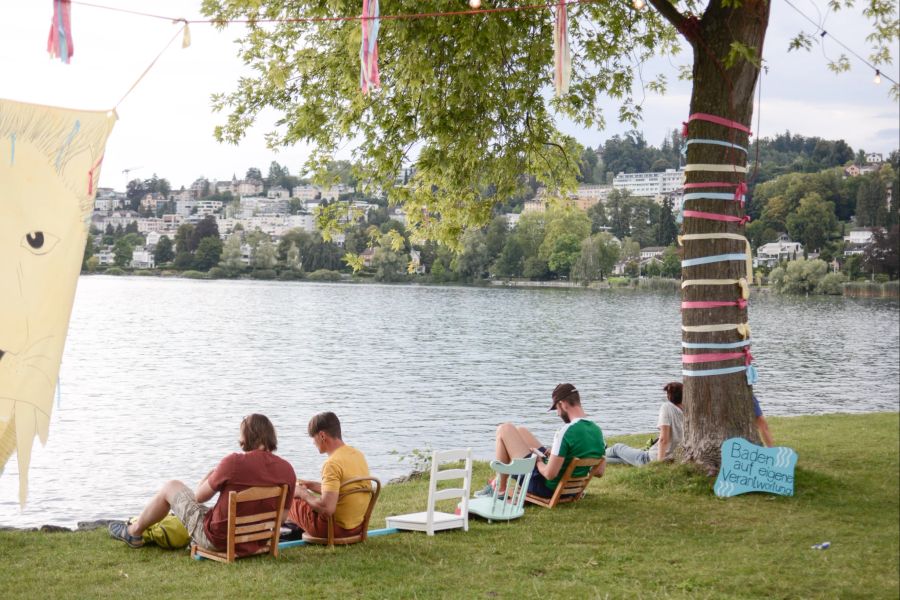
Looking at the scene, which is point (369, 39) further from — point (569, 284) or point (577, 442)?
point (569, 284)

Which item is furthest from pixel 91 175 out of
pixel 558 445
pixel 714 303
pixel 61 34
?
pixel 714 303

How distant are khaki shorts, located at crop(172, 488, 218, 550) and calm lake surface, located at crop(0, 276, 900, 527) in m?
7.38

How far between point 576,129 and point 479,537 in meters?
9.60

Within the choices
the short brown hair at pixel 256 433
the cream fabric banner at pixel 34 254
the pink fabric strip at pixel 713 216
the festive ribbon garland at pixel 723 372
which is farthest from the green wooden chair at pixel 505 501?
the cream fabric banner at pixel 34 254

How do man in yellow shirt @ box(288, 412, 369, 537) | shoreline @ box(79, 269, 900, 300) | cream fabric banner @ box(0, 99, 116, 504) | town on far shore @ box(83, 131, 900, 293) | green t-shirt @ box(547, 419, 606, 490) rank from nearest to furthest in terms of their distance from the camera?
cream fabric banner @ box(0, 99, 116, 504) → man in yellow shirt @ box(288, 412, 369, 537) → green t-shirt @ box(547, 419, 606, 490) → town on far shore @ box(83, 131, 900, 293) → shoreline @ box(79, 269, 900, 300)

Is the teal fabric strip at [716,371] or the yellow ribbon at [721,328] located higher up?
the yellow ribbon at [721,328]

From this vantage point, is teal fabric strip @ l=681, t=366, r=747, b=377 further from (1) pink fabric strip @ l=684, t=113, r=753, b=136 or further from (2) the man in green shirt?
(1) pink fabric strip @ l=684, t=113, r=753, b=136

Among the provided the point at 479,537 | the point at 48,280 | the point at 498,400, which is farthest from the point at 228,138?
the point at 498,400

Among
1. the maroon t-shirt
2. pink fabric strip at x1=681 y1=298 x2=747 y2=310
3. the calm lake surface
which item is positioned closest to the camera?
the maroon t-shirt

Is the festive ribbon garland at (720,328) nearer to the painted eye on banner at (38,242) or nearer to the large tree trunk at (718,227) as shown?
the large tree trunk at (718,227)

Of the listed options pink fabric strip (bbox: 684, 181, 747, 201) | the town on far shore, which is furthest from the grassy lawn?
the town on far shore

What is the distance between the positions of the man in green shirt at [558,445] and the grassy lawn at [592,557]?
0.35m

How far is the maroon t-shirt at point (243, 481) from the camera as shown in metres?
7.01

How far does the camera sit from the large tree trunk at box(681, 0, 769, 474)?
10.0 metres
